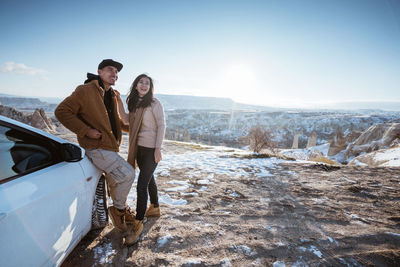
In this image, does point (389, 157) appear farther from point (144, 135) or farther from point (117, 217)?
point (117, 217)

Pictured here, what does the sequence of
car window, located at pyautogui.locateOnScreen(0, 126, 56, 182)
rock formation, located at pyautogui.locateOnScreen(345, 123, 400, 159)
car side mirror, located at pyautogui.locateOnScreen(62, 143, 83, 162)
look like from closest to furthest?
car window, located at pyautogui.locateOnScreen(0, 126, 56, 182)
car side mirror, located at pyautogui.locateOnScreen(62, 143, 83, 162)
rock formation, located at pyautogui.locateOnScreen(345, 123, 400, 159)

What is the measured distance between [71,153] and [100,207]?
1.08 m

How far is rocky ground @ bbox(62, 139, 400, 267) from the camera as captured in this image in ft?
7.17

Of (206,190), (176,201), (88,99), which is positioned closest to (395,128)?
(206,190)

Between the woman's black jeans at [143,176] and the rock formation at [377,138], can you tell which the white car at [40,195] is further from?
the rock formation at [377,138]

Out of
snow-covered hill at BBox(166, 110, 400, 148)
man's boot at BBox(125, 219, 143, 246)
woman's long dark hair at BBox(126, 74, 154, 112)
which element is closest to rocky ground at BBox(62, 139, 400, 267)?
man's boot at BBox(125, 219, 143, 246)

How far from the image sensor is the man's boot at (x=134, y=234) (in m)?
2.35

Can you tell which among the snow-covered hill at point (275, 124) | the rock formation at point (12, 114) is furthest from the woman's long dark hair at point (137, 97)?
the snow-covered hill at point (275, 124)

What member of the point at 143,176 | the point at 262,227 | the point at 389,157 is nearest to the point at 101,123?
the point at 143,176

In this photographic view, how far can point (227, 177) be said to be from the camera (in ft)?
18.0

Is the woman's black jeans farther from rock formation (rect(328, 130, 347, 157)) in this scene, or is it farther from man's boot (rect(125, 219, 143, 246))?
rock formation (rect(328, 130, 347, 157))

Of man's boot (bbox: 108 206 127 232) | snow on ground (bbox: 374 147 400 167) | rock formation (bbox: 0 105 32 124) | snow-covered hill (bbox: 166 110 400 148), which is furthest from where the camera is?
snow-covered hill (bbox: 166 110 400 148)

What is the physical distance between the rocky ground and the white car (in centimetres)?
71

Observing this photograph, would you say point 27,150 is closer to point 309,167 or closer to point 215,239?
point 215,239
